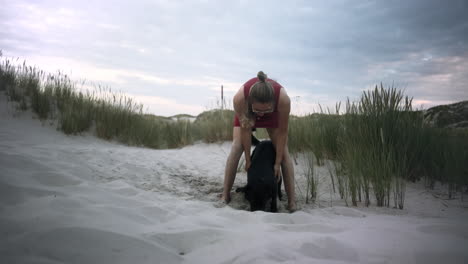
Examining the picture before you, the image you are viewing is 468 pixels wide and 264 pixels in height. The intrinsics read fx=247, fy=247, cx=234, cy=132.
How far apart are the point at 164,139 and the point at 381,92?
5.82 m

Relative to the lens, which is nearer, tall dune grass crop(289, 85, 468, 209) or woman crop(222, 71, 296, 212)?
woman crop(222, 71, 296, 212)

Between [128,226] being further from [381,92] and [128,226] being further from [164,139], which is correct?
[164,139]

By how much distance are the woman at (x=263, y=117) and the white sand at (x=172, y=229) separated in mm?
461

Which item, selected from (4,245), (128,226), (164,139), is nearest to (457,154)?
(128,226)

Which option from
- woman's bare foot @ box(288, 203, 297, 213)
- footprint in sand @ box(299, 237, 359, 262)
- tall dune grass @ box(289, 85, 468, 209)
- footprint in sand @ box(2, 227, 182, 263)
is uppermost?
tall dune grass @ box(289, 85, 468, 209)

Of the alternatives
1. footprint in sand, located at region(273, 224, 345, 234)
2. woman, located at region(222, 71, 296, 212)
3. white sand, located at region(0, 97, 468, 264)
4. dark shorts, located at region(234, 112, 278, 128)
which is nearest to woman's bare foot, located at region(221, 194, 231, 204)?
woman, located at region(222, 71, 296, 212)

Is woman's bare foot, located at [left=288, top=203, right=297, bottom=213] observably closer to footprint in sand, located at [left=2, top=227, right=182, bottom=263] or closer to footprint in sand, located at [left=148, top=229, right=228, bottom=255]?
footprint in sand, located at [left=148, top=229, right=228, bottom=255]

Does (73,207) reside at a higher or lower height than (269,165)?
lower

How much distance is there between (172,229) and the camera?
1684 mm

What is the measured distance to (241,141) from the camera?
9.72 ft

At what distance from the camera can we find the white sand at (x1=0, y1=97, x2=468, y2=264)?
1.30 metres

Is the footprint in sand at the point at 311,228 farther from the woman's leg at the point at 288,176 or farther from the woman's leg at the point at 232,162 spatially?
the woman's leg at the point at 232,162

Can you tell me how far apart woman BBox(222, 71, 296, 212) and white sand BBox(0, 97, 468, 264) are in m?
0.46

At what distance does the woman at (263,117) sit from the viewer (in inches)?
93.2
